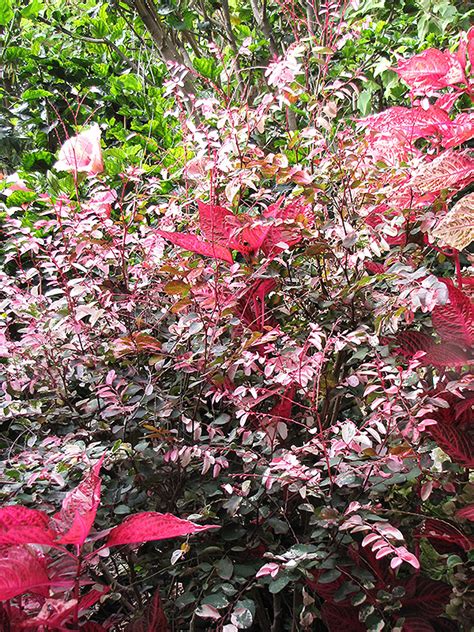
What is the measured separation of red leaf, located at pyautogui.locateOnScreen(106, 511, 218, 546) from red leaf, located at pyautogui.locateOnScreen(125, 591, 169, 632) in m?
0.25

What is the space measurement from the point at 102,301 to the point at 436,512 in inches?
29.4

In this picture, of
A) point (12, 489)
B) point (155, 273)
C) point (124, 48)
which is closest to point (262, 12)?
point (124, 48)

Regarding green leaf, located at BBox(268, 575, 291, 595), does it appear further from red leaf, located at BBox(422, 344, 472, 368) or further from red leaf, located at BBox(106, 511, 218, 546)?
red leaf, located at BBox(422, 344, 472, 368)

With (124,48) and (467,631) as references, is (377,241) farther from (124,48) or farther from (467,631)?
(124,48)

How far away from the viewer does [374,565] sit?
1051 mm

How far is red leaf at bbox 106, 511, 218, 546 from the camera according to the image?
738 mm

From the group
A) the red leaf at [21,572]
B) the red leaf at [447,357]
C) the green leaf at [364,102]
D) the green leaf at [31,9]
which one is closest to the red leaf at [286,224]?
the red leaf at [447,357]

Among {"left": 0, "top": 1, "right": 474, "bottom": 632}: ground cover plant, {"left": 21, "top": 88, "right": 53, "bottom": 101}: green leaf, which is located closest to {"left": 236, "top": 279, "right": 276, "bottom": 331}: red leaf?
{"left": 0, "top": 1, "right": 474, "bottom": 632}: ground cover plant

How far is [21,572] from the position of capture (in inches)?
27.9

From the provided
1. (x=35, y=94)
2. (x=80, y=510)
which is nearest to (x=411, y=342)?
(x=80, y=510)

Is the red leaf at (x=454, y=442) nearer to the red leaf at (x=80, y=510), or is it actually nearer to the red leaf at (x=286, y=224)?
the red leaf at (x=286, y=224)

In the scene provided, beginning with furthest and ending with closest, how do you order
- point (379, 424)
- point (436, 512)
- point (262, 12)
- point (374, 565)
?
point (262, 12) < point (436, 512) < point (374, 565) < point (379, 424)

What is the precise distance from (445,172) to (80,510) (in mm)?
729

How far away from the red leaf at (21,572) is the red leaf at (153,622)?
0.78ft
